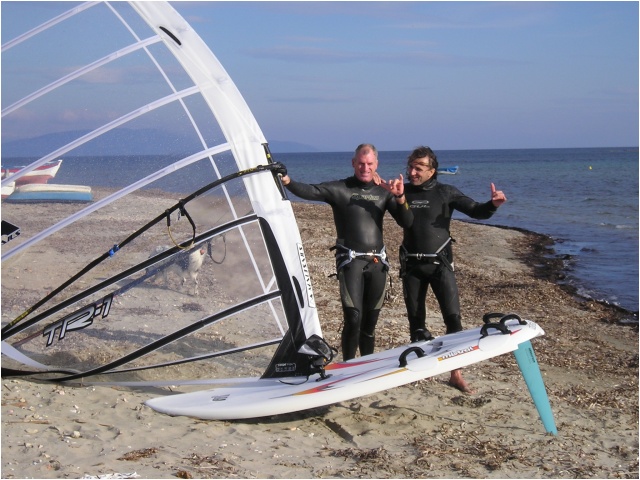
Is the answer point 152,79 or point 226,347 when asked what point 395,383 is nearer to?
point 226,347

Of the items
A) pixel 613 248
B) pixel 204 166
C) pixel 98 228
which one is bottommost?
pixel 613 248

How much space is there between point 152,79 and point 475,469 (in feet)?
9.97

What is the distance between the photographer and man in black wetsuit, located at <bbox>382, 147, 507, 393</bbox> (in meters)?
5.05

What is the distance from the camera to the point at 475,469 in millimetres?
3973

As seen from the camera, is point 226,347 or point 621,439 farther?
point 226,347

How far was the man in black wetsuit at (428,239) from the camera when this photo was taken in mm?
5055

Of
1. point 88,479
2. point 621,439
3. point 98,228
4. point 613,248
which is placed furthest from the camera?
point 613,248

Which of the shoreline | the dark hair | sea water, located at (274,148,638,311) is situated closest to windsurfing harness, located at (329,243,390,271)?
sea water, located at (274,148,638,311)

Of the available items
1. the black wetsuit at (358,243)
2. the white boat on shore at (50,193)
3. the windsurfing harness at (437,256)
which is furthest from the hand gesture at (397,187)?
the white boat on shore at (50,193)

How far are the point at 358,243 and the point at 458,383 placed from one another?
124cm

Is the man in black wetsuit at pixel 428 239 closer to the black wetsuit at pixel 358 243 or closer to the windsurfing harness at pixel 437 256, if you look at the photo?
the windsurfing harness at pixel 437 256

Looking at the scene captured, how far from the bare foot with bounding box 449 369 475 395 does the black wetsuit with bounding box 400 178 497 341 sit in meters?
0.36

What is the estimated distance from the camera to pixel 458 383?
5.29 metres

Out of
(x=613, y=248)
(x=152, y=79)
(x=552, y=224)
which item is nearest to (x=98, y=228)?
(x=152, y=79)
